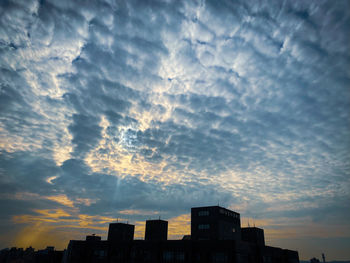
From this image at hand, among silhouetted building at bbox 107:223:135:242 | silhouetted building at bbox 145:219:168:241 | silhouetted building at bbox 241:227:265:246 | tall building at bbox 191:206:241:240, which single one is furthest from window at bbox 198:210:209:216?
silhouetted building at bbox 107:223:135:242

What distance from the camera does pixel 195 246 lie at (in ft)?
197

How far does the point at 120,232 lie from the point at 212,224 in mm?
38286

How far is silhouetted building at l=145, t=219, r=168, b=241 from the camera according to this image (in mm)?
87188

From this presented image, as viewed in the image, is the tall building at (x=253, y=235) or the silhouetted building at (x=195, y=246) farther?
the tall building at (x=253, y=235)

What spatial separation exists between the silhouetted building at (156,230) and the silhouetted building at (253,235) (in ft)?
105

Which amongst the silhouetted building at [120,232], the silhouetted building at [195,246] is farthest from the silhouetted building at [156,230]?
the silhouetted building at [120,232]

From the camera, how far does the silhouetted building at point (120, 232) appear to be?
9068 centimetres

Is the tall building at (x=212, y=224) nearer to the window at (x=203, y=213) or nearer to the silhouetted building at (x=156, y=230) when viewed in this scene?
the window at (x=203, y=213)

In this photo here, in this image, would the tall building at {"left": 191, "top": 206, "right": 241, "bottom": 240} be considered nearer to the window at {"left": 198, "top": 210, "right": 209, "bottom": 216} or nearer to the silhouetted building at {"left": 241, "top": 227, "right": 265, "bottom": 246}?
the window at {"left": 198, "top": 210, "right": 209, "bottom": 216}

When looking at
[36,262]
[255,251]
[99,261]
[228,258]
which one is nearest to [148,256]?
[99,261]

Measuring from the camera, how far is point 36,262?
105 m

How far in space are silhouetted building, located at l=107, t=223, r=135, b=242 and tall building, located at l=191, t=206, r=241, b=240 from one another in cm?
2843

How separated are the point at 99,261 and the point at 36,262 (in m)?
53.0

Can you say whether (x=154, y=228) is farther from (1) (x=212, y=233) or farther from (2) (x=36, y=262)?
(2) (x=36, y=262)
